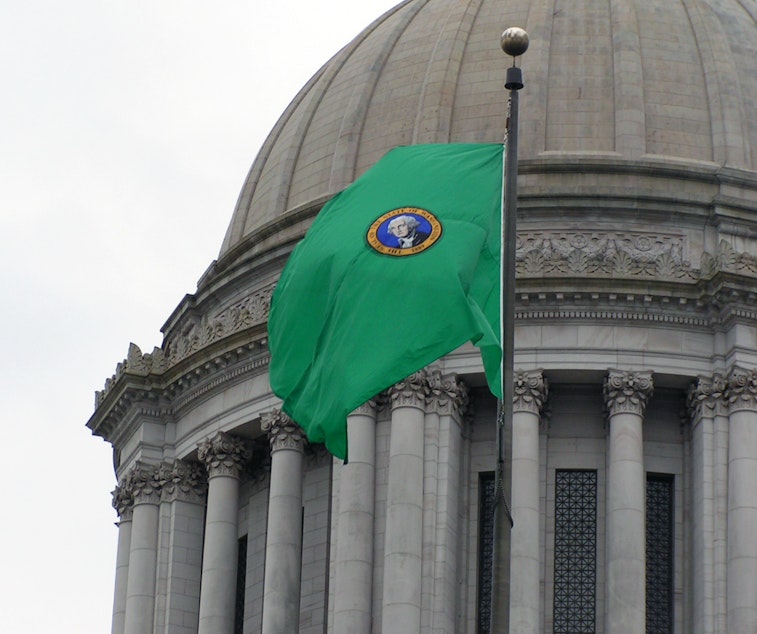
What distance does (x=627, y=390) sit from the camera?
56.4m

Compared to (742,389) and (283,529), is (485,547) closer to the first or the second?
(283,529)

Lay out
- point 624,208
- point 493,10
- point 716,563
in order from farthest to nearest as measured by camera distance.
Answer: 1. point 493,10
2. point 624,208
3. point 716,563

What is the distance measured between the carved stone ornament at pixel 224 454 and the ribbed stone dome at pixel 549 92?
232 inches

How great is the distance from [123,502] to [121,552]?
1.20m

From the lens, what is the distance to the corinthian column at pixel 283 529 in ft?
187

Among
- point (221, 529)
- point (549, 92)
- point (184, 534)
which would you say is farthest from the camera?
point (549, 92)

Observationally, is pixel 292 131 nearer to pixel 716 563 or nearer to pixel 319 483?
pixel 319 483

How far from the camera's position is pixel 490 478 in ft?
188

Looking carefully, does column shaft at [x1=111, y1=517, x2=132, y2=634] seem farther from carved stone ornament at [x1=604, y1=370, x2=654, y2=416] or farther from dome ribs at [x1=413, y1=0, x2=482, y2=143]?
carved stone ornament at [x1=604, y1=370, x2=654, y2=416]

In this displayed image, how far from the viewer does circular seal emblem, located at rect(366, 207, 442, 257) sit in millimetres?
36781

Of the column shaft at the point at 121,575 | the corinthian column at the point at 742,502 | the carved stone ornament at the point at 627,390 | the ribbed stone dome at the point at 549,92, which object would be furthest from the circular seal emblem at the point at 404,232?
the column shaft at the point at 121,575

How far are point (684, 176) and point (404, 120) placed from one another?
22.8ft

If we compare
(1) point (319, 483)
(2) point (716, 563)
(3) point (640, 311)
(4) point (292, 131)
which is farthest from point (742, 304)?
(4) point (292, 131)

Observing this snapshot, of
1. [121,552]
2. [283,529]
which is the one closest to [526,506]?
[283,529]
